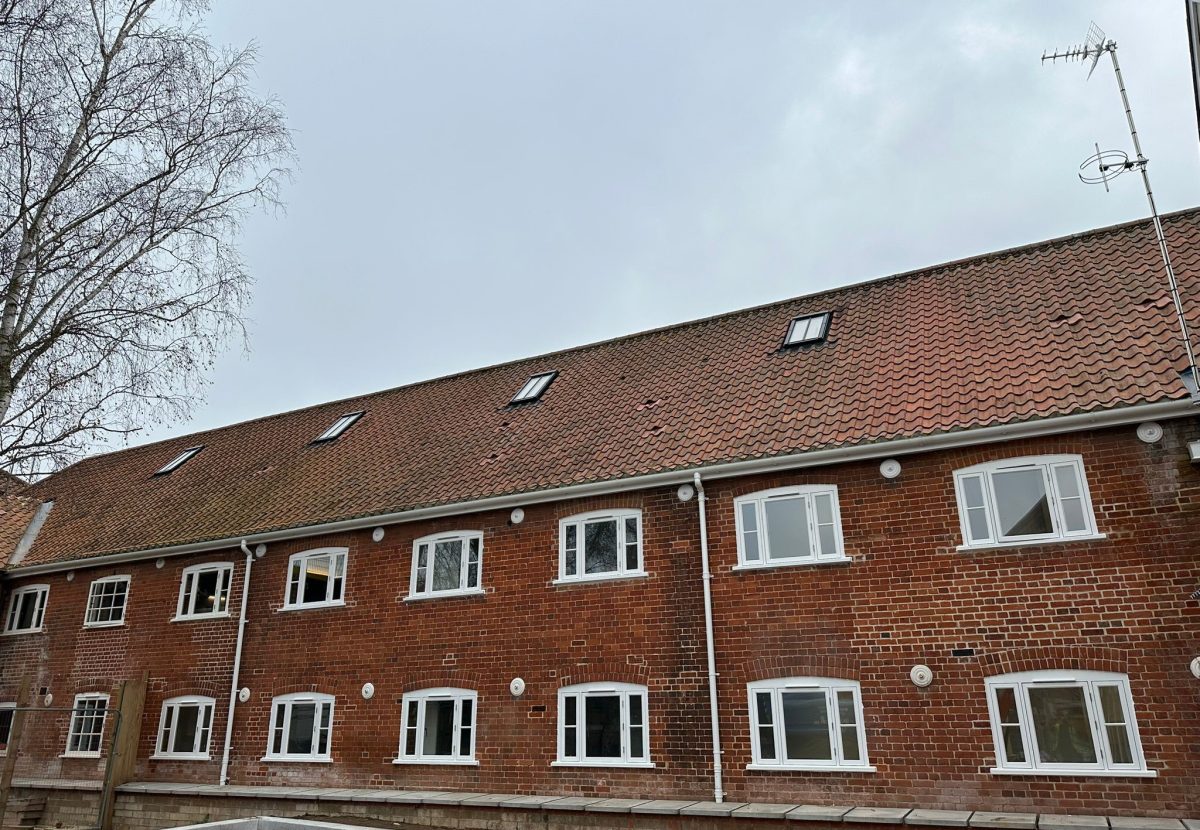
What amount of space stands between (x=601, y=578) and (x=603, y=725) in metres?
2.16

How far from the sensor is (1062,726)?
996 centimetres

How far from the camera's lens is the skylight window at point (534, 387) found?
721 inches

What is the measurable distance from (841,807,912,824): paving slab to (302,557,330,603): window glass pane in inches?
399

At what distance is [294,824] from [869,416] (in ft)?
29.9

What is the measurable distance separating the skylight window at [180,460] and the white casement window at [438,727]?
40.6 feet

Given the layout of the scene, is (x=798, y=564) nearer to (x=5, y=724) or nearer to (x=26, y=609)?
(x=5, y=724)

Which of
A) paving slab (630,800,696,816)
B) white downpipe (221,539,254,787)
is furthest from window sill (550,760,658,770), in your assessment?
white downpipe (221,539,254,787)

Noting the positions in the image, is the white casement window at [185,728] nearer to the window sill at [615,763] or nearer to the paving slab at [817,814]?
the window sill at [615,763]

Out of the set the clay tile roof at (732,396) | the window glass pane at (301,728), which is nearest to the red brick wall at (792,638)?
the window glass pane at (301,728)

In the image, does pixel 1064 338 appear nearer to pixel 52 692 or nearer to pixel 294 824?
pixel 294 824

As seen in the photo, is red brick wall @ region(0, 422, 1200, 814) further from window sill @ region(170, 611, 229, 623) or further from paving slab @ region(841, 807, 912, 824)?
window sill @ region(170, 611, 229, 623)

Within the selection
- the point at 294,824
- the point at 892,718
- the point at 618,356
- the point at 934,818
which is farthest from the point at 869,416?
the point at 294,824

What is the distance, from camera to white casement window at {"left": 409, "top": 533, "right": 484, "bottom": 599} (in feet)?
47.8

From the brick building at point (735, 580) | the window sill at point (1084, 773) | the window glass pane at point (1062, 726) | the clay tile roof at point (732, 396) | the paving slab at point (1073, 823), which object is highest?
the clay tile roof at point (732, 396)
